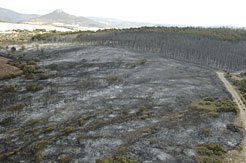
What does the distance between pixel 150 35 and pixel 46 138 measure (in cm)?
9397

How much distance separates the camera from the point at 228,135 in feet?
84.4

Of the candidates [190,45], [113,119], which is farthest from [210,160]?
[190,45]

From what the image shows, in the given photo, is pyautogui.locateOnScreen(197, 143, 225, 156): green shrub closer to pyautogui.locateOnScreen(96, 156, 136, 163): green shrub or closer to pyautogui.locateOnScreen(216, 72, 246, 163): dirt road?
pyautogui.locateOnScreen(216, 72, 246, 163): dirt road

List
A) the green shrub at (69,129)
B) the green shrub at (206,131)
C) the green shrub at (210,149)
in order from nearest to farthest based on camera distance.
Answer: the green shrub at (210,149)
the green shrub at (206,131)
the green shrub at (69,129)

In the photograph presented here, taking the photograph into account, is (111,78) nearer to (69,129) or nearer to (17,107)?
(17,107)

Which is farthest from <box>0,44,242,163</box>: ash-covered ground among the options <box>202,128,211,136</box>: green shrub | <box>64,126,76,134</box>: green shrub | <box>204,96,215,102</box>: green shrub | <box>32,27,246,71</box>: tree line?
<box>32,27,246,71</box>: tree line

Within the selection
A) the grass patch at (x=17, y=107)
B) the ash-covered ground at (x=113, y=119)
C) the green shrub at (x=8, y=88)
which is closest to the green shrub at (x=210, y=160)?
the ash-covered ground at (x=113, y=119)

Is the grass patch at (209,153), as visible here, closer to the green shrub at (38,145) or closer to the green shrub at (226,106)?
the green shrub at (226,106)

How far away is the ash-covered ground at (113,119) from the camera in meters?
22.5

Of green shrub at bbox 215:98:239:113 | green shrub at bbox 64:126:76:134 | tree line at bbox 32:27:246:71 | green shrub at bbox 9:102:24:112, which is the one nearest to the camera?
green shrub at bbox 64:126:76:134

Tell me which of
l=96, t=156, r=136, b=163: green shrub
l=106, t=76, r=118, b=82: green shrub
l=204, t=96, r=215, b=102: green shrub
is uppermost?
l=106, t=76, r=118, b=82: green shrub

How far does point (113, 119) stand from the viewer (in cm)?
3031

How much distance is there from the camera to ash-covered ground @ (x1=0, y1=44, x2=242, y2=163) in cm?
2252

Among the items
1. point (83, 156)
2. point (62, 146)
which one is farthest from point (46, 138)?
point (83, 156)
